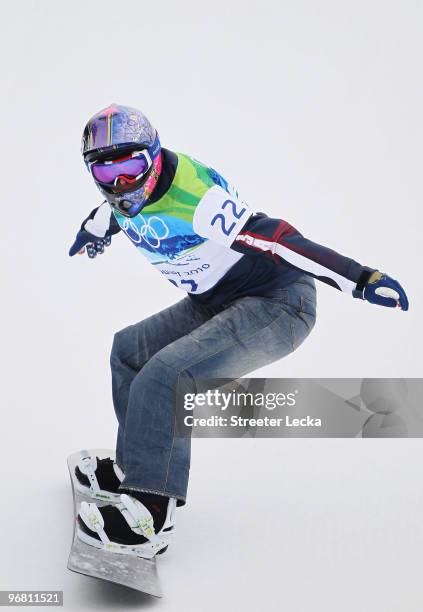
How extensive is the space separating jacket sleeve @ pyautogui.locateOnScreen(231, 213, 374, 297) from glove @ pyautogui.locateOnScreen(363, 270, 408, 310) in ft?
0.09

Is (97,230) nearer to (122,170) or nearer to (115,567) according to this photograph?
(122,170)

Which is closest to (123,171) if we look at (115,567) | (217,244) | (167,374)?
(217,244)

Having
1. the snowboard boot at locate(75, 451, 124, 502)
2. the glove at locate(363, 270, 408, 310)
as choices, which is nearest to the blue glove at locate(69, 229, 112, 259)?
the snowboard boot at locate(75, 451, 124, 502)

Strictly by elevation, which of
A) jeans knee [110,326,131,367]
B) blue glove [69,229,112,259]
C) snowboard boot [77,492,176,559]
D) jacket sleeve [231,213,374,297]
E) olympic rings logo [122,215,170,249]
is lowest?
snowboard boot [77,492,176,559]

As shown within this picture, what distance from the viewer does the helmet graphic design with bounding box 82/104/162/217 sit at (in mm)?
3232

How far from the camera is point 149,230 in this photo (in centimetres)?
344

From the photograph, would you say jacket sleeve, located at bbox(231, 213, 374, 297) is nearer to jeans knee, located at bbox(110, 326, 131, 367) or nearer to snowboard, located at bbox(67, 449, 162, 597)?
jeans knee, located at bbox(110, 326, 131, 367)

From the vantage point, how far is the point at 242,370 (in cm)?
347

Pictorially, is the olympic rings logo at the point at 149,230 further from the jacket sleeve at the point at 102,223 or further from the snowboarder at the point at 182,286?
the jacket sleeve at the point at 102,223

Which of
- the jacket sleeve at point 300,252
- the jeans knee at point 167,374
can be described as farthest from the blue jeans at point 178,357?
the jacket sleeve at point 300,252

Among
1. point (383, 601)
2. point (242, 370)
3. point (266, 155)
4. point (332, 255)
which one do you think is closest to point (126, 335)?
point (242, 370)

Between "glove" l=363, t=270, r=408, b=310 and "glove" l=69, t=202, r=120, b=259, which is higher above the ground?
"glove" l=69, t=202, r=120, b=259

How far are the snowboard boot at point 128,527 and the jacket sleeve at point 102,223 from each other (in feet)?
4.49

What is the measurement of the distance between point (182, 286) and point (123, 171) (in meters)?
0.62
